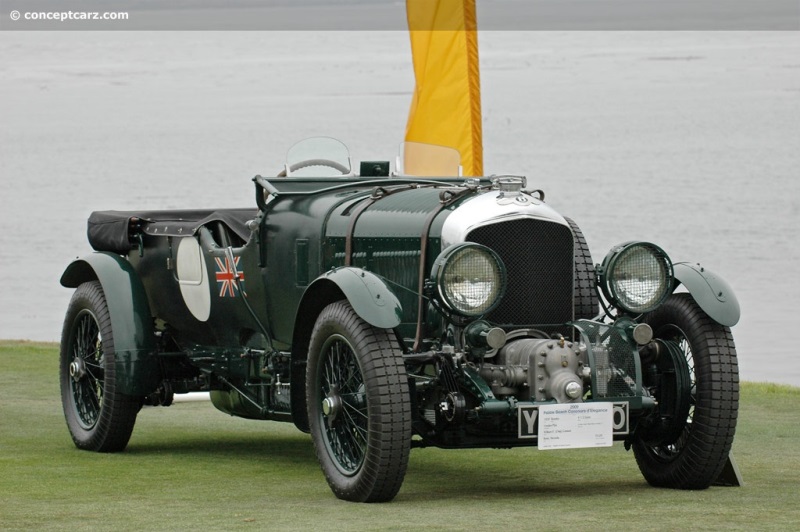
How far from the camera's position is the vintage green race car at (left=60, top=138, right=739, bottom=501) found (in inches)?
317

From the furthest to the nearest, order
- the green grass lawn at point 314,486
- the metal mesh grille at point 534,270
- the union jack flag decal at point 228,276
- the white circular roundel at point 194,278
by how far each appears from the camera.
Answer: the white circular roundel at point 194,278, the union jack flag decal at point 228,276, the metal mesh grille at point 534,270, the green grass lawn at point 314,486

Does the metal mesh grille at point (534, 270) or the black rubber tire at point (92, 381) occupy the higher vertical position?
the metal mesh grille at point (534, 270)

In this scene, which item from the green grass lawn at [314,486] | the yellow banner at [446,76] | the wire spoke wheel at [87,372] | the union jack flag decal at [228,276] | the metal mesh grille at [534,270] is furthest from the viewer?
the yellow banner at [446,76]

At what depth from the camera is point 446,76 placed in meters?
15.2

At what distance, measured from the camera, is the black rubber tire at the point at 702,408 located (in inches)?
332

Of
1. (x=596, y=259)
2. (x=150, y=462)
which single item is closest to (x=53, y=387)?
(x=150, y=462)

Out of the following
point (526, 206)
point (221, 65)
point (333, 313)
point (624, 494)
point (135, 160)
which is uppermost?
point (221, 65)

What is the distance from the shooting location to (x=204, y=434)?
11.2m

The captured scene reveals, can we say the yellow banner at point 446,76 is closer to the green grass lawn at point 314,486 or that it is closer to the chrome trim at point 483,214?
the green grass lawn at point 314,486

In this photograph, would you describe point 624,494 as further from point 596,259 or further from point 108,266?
point 596,259

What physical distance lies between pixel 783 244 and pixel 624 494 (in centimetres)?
1990

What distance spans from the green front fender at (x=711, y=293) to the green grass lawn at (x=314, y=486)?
2.74 feet

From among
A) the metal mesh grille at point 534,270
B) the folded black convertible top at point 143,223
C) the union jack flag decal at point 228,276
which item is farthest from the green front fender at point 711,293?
the folded black convertible top at point 143,223

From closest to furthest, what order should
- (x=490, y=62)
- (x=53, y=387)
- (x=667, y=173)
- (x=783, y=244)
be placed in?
(x=53, y=387)
(x=783, y=244)
(x=667, y=173)
(x=490, y=62)
